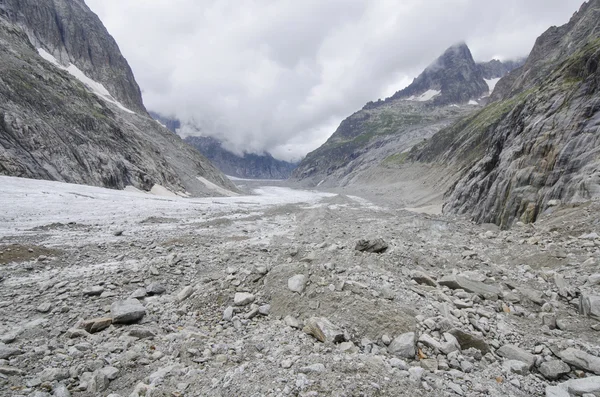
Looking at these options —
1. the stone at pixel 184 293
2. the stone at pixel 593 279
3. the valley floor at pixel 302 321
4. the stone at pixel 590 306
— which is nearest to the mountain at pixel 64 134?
the valley floor at pixel 302 321

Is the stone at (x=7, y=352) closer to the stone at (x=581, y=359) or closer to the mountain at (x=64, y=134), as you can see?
the stone at (x=581, y=359)

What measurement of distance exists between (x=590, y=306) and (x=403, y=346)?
17.0 feet

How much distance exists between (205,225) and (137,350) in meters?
18.2

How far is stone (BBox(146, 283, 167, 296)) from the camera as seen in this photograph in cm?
824

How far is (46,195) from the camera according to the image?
30.2 m

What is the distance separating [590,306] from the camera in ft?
21.6

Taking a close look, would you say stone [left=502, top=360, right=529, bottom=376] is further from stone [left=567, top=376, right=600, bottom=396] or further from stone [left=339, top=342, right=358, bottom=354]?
stone [left=339, top=342, right=358, bottom=354]

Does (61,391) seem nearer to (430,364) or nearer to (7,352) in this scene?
(7,352)

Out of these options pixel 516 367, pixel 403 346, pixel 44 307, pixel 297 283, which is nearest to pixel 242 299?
pixel 297 283

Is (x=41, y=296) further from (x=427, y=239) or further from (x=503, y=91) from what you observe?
(x=503, y=91)

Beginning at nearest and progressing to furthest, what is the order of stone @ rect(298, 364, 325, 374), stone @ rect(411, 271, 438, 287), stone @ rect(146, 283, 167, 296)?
stone @ rect(298, 364, 325, 374), stone @ rect(146, 283, 167, 296), stone @ rect(411, 271, 438, 287)

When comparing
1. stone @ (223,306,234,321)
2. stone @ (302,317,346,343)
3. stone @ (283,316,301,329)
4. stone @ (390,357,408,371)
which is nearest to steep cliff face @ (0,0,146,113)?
stone @ (223,306,234,321)

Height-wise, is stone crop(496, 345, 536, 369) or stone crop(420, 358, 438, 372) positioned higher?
stone crop(420, 358, 438, 372)

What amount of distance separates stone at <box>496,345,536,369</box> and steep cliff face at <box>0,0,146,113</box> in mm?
170584
